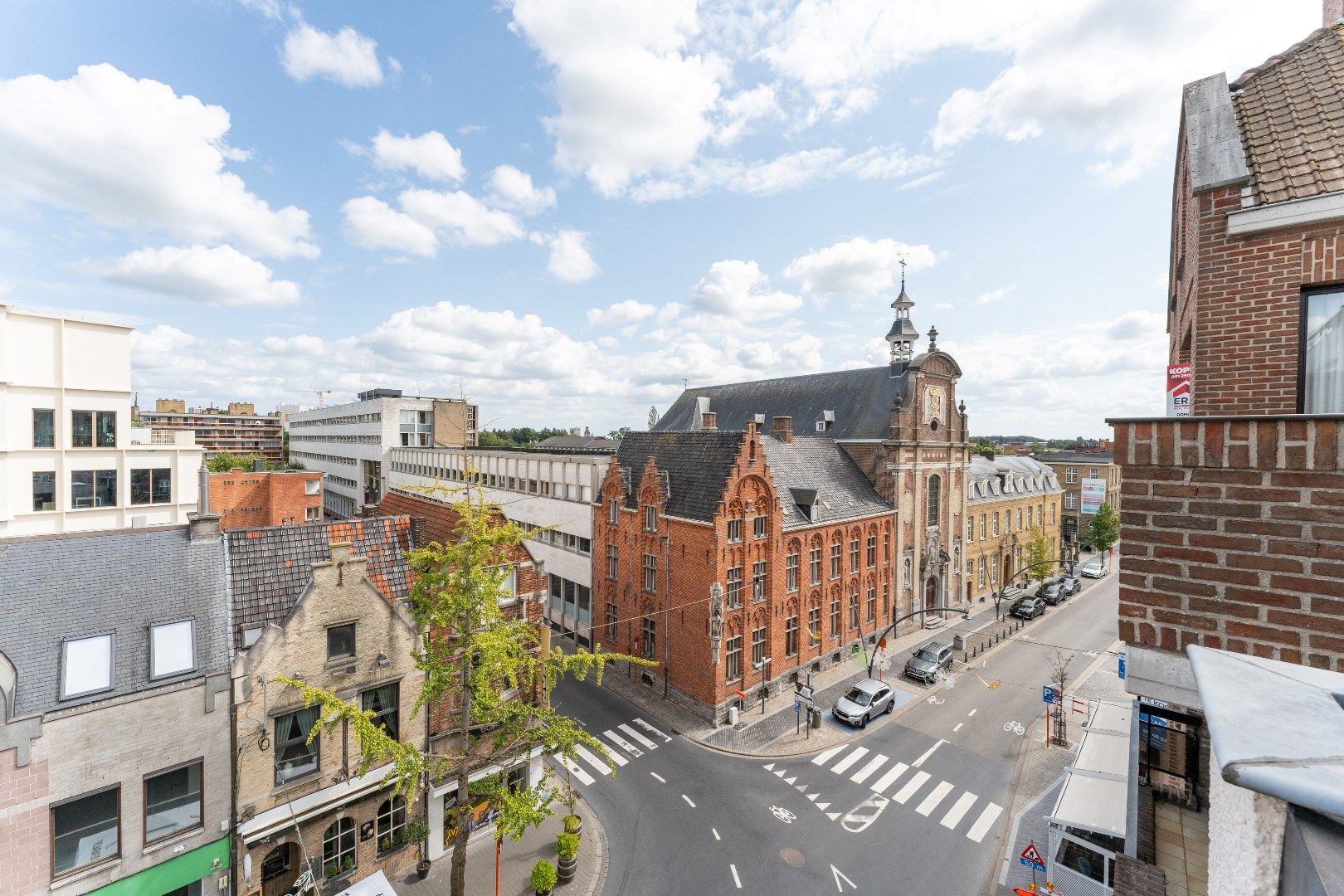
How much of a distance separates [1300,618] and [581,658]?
1244cm

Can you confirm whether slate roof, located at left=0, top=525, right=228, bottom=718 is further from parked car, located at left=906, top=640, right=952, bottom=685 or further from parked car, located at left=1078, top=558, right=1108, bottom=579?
parked car, located at left=1078, top=558, right=1108, bottom=579

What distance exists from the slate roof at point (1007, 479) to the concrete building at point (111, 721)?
146ft

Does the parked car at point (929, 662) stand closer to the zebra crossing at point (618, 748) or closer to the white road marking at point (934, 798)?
the white road marking at point (934, 798)

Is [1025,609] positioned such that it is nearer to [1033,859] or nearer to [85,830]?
[1033,859]

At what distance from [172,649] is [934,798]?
77.9 feet

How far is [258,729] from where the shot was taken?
13.0 metres

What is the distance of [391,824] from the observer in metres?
15.5

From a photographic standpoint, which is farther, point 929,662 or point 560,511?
point 560,511

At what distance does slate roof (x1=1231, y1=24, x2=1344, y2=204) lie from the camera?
6367mm

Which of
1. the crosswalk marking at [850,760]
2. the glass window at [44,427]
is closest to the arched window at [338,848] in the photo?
the crosswalk marking at [850,760]

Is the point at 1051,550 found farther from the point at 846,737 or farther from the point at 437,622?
the point at 437,622

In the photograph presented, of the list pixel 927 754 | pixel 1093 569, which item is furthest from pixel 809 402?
pixel 1093 569

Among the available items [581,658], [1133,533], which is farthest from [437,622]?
[1133,533]

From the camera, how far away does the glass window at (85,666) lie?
11.5 metres
